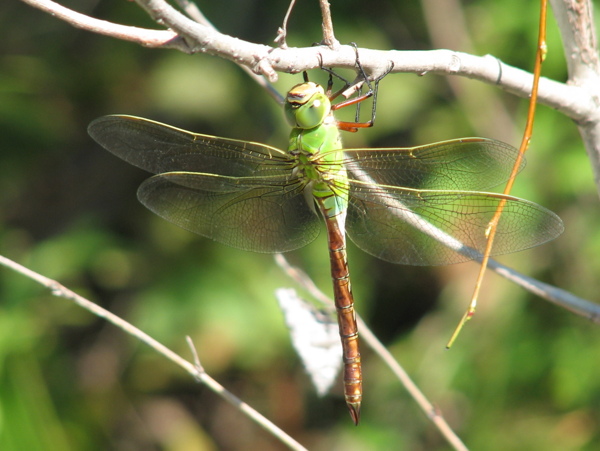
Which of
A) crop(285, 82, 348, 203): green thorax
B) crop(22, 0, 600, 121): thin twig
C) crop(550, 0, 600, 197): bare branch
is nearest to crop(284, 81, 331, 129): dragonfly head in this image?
crop(285, 82, 348, 203): green thorax

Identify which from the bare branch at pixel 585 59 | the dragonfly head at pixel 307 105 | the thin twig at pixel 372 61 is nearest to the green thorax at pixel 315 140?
the dragonfly head at pixel 307 105

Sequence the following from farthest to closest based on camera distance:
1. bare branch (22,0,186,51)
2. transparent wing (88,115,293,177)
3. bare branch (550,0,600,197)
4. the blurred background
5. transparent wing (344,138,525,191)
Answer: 1. the blurred background
2. transparent wing (88,115,293,177)
3. transparent wing (344,138,525,191)
4. bare branch (550,0,600,197)
5. bare branch (22,0,186,51)

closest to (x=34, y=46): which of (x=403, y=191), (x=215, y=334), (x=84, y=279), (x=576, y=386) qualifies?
(x=84, y=279)

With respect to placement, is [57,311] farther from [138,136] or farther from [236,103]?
[138,136]

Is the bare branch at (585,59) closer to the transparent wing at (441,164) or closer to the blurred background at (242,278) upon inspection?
the transparent wing at (441,164)

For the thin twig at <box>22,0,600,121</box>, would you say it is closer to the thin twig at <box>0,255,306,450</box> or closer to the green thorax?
A: the green thorax
